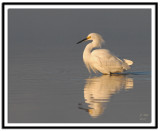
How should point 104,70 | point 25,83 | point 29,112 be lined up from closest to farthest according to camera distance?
point 29,112 < point 25,83 < point 104,70

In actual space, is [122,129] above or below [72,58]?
below

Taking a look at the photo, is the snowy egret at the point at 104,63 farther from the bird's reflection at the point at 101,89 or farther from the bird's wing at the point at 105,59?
the bird's reflection at the point at 101,89

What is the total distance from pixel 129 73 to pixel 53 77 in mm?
2518

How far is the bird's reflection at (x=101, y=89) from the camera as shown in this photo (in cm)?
907

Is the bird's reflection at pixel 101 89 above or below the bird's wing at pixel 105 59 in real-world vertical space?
below

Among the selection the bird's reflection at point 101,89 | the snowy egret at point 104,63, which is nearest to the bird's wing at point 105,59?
the snowy egret at point 104,63

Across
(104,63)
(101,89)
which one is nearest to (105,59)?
(104,63)

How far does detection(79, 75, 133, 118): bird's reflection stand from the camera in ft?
29.8

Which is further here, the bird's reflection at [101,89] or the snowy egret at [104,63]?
the snowy egret at [104,63]

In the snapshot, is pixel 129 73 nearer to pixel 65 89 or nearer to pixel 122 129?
pixel 65 89

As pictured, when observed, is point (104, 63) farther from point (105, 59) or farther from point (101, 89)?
point (101, 89)

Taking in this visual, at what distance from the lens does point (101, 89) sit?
1121 cm

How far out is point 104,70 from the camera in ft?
47.5

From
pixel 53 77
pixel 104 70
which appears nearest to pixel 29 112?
pixel 53 77
